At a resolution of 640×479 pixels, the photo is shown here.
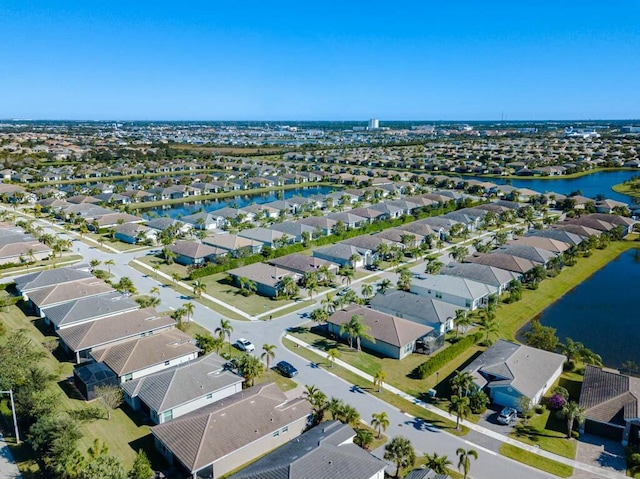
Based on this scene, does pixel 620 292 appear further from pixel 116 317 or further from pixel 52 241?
pixel 52 241

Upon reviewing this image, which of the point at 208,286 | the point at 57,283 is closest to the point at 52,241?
the point at 57,283

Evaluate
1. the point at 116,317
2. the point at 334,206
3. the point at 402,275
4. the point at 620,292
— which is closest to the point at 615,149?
the point at 334,206

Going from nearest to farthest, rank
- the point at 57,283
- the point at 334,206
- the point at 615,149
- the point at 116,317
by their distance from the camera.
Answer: the point at 116,317 → the point at 57,283 → the point at 334,206 → the point at 615,149

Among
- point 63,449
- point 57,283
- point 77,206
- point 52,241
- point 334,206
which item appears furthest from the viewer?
point 334,206

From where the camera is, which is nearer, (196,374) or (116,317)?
(196,374)

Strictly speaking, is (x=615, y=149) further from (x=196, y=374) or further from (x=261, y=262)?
(x=196, y=374)

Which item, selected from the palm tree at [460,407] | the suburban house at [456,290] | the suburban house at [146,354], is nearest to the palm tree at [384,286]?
the suburban house at [456,290]
